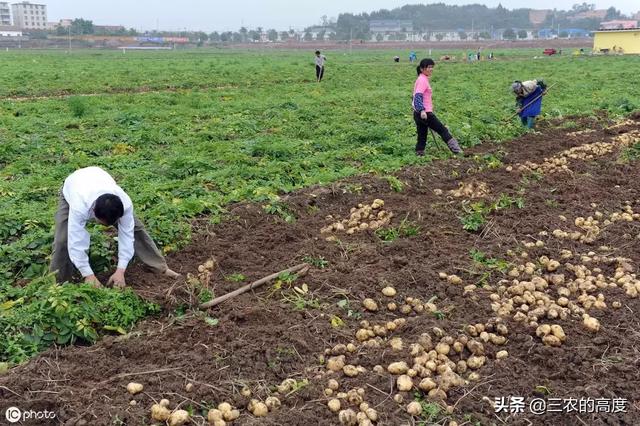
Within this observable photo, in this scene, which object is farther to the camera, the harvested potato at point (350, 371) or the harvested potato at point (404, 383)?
the harvested potato at point (350, 371)

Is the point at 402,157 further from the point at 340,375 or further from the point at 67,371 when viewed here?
the point at 67,371

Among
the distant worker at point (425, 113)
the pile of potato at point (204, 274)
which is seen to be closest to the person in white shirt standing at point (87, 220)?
the pile of potato at point (204, 274)

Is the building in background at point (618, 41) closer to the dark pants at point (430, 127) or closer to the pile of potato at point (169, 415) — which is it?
the dark pants at point (430, 127)

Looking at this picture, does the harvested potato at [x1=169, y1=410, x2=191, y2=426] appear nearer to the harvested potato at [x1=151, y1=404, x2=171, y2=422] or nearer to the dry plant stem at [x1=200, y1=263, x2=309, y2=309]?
the harvested potato at [x1=151, y1=404, x2=171, y2=422]

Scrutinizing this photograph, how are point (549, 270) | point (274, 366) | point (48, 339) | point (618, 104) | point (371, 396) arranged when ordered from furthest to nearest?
point (618, 104) < point (549, 270) < point (48, 339) < point (274, 366) < point (371, 396)

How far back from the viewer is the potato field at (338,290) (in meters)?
3.67

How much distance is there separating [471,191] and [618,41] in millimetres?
57165

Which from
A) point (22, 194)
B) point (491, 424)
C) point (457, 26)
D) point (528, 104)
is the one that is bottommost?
point (491, 424)

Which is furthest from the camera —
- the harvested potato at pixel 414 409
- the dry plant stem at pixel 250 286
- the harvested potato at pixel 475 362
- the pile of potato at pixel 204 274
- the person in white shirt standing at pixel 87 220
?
the pile of potato at pixel 204 274

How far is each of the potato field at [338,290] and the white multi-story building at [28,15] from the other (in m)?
188

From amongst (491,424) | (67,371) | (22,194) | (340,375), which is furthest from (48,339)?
(22,194)

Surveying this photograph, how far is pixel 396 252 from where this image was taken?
5.91 metres

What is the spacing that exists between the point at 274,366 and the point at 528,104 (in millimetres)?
10121

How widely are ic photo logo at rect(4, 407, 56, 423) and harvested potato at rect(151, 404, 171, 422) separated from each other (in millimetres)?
623
